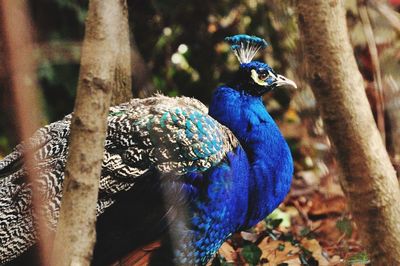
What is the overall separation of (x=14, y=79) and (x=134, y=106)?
6.88ft

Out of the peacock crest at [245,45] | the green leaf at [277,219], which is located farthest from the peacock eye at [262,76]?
the green leaf at [277,219]

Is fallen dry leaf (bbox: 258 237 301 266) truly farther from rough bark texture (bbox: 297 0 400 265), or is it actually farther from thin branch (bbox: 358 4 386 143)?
rough bark texture (bbox: 297 0 400 265)

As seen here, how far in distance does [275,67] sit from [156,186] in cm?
232

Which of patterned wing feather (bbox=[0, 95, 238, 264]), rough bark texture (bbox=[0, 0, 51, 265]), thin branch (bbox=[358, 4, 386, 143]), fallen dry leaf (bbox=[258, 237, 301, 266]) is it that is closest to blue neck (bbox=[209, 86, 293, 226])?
patterned wing feather (bbox=[0, 95, 238, 264])

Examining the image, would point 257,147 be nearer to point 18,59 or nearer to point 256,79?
point 256,79

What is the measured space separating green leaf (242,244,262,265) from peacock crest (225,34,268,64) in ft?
2.60

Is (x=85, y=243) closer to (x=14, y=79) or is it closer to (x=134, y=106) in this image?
(x=14, y=79)

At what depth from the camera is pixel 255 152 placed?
2955 mm

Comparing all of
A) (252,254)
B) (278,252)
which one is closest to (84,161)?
(252,254)

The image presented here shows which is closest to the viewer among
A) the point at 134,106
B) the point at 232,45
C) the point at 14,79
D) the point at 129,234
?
the point at 14,79

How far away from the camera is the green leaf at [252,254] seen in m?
3.07

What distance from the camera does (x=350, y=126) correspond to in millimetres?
1676

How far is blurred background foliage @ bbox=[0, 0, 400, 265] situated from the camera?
3828 millimetres

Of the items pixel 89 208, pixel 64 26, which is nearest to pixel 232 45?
pixel 64 26
